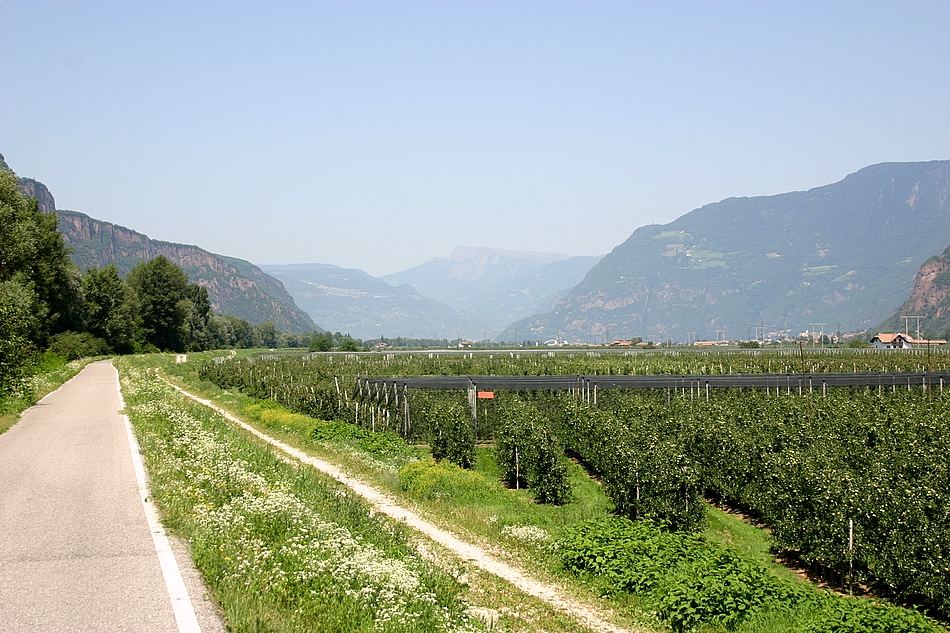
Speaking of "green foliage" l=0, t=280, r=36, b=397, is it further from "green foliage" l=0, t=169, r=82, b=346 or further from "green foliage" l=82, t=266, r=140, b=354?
"green foliage" l=82, t=266, r=140, b=354

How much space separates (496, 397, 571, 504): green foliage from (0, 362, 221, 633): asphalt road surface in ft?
36.8

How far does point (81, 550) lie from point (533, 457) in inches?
605

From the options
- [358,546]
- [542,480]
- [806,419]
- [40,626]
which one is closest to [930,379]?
[806,419]

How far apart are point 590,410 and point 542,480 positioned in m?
8.89

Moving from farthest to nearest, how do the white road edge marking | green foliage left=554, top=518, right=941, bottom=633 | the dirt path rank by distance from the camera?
the dirt path
green foliage left=554, top=518, right=941, bottom=633
the white road edge marking

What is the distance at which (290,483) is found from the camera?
17203 mm

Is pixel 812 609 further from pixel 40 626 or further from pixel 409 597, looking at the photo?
pixel 40 626

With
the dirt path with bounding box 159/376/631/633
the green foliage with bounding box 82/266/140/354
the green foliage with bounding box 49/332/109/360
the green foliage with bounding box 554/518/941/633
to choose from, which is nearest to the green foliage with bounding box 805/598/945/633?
the green foliage with bounding box 554/518/941/633

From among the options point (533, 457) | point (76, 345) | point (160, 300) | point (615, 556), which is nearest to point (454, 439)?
point (533, 457)

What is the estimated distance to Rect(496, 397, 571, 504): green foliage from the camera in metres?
24.0

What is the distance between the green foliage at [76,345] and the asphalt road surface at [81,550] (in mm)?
62800

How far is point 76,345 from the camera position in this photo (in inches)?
3312

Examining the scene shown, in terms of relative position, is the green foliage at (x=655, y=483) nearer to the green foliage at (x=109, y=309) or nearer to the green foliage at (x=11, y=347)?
the green foliage at (x=11, y=347)

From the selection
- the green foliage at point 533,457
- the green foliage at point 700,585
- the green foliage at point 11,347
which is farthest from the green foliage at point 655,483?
the green foliage at point 11,347
